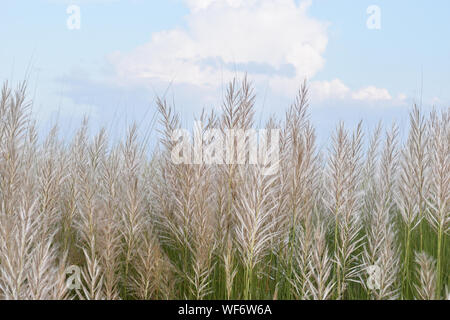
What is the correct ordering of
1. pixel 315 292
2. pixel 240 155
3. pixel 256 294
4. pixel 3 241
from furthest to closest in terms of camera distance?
pixel 240 155 < pixel 256 294 < pixel 315 292 < pixel 3 241

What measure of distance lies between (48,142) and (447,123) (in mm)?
2721

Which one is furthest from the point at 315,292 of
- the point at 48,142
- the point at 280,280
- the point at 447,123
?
the point at 48,142

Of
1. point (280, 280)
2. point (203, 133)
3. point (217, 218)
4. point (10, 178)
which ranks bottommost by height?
point (280, 280)

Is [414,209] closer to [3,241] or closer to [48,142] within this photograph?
[3,241]

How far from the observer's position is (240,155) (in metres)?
2.09

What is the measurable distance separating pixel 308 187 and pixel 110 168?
3.53 feet

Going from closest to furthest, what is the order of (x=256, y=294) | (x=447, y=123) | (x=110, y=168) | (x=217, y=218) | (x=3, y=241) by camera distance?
(x=3, y=241)
(x=256, y=294)
(x=217, y=218)
(x=110, y=168)
(x=447, y=123)

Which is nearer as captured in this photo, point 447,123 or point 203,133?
point 203,133

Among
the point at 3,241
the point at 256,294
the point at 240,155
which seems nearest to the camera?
the point at 3,241

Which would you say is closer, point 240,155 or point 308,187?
point 240,155

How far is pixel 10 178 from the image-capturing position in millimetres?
2361

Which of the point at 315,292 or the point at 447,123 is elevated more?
the point at 447,123
